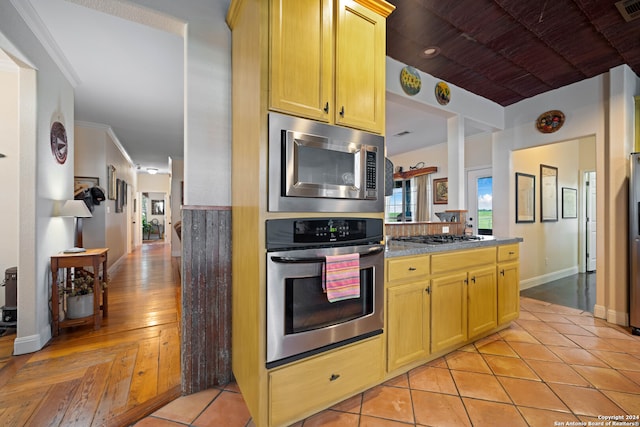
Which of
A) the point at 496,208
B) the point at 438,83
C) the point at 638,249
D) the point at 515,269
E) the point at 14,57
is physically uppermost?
the point at 438,83

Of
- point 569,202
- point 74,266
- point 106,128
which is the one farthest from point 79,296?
point 569,202

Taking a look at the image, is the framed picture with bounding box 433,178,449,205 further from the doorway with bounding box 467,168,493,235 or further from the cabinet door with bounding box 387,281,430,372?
the cabinet door with bounding box 387,281,430,372

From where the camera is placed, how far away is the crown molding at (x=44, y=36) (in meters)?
2.00

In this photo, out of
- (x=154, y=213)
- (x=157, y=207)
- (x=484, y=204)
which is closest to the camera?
(x=484, y=204)

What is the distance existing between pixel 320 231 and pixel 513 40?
2.45 meters

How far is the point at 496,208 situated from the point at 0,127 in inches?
230

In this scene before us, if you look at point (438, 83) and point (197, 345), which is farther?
point (438, 83)

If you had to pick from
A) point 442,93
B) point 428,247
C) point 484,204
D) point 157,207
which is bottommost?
point 428,247

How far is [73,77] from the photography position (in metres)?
3.04

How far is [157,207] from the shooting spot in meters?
13.2

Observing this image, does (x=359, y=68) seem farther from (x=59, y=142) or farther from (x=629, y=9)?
(x=59, y=142)

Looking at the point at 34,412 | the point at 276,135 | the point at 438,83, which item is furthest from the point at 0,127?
the point at 438,83

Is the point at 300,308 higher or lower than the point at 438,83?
lower

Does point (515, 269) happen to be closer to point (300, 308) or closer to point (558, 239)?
point (300, 308)
